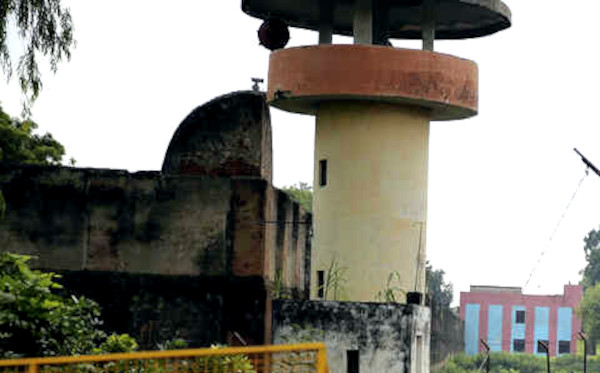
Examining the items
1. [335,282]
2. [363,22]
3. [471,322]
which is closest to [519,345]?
[471,322]

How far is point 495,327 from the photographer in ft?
269

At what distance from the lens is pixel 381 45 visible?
25.3 meters

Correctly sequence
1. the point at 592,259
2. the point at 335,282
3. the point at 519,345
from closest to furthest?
the point at 335,282 → the point at 519,345 → the point at 592,259

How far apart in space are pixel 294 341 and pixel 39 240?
475cm

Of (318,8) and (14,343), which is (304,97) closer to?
(318,8)

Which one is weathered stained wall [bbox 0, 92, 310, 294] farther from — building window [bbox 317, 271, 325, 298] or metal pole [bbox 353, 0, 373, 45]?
metal pole [bbox 353, 0, 373, 45]

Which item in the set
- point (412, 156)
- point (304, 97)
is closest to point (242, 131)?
point (304, 97)

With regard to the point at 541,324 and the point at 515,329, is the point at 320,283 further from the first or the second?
the point at 541,324

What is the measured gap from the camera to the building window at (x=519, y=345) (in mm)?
82750

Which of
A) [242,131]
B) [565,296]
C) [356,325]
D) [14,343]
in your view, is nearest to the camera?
[14,343]

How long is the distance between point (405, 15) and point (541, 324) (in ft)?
195

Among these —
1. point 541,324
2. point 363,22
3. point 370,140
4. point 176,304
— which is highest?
point 363,22

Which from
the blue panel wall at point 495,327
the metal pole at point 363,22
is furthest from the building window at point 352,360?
the blue panel wall at point 495,327

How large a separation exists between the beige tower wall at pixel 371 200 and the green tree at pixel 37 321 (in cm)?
773
